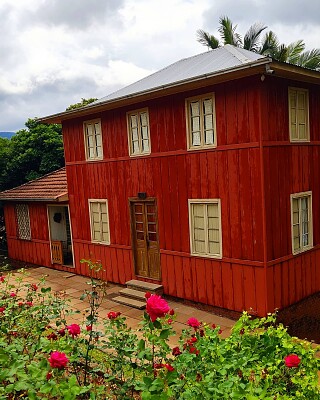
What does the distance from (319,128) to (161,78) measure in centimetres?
436

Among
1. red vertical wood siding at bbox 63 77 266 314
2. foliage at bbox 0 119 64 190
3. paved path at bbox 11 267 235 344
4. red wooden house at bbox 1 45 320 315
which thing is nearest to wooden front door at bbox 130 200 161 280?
red wooden house at bbox 1 45 320 315

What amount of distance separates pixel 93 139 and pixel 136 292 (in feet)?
15.5

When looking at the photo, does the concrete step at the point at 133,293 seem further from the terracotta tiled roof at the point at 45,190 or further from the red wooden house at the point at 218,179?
the terracotta tiled roof at the point at 45,190

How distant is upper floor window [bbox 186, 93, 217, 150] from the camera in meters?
8.47

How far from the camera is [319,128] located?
30.4 feet

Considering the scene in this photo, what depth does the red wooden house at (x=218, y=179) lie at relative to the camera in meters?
7.86

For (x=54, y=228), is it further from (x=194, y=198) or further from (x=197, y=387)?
(x=197, y=387)

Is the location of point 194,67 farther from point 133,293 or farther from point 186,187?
point 133,293

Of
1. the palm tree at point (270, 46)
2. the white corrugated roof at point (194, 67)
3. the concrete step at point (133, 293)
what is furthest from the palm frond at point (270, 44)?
the concrete step at point (133, 293)

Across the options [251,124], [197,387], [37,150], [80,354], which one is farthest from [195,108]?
[37,150]

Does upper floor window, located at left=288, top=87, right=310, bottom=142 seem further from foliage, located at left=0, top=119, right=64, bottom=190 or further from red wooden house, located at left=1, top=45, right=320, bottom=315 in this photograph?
foliage, located at left=0, top=119, right=64, bottom=190

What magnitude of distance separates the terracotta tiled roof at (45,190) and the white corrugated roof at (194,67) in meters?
3.69

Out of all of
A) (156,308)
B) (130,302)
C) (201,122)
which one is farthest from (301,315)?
(156,308)

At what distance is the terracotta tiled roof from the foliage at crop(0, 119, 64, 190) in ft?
9.82
